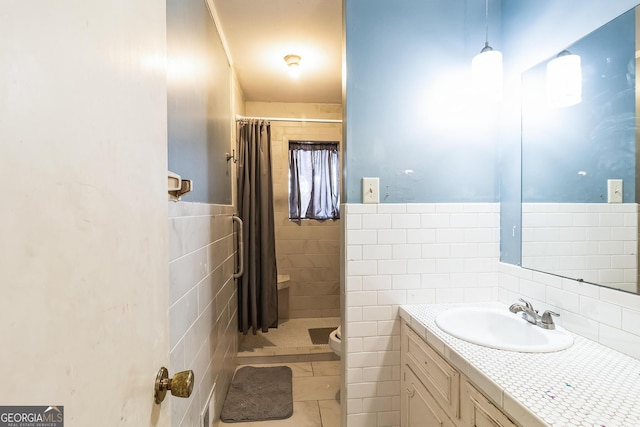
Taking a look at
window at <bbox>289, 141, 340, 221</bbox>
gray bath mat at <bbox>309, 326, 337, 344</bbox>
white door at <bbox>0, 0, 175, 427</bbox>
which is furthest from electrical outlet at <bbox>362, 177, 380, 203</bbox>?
window at <bbox>289, 141, 340, 221</bbox>

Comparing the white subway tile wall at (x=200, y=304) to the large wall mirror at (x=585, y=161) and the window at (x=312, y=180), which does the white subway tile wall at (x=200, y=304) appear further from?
the large wall mirror at (x=585, y=161)

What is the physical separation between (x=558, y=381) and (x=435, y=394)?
0.45 metres

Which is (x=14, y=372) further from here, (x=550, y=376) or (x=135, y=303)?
(x=550, y=376)

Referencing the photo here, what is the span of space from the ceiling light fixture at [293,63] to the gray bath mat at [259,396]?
2.48 meters

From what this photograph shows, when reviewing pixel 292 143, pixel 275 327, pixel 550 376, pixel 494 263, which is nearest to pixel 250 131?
pixel 292 143

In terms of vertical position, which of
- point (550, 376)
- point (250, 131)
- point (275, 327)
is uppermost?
point (250, 131)

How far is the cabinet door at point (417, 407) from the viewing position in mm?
1093

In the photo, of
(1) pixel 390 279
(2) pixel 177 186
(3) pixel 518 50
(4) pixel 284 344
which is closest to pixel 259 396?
(4) pixel 284 344

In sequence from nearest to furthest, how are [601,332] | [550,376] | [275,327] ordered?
[550,376] → [601,332] → [275,327]

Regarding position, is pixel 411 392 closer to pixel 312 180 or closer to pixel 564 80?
pixel 564 80

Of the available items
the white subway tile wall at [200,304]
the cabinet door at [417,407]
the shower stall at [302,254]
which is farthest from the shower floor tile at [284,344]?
the cabinet door at [417,407]

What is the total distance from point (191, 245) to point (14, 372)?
3.37ft

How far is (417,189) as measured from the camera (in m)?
1.53

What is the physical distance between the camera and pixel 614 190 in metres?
1.03
